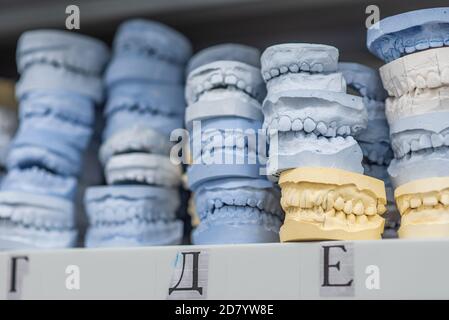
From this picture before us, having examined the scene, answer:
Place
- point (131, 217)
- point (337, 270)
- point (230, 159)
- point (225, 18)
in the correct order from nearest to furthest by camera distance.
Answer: point (337, 270)
point (230, 159)
point (131, 217)
point (225, 18)

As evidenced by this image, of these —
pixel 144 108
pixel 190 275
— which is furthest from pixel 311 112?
pixel 144 108

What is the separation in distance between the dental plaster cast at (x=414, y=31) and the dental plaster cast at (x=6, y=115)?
2.19 ft

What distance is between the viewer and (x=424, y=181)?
3.27 feet

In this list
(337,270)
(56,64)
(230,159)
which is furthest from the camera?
(56,64)

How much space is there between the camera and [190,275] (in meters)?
1.06

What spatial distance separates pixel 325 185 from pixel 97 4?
0.68 metres

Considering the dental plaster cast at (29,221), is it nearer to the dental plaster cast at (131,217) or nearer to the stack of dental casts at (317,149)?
the dental plaster cast at (131,217)

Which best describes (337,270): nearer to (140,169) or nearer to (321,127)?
(321,127)

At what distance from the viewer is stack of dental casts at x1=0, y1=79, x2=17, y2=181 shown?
1413 millimetres

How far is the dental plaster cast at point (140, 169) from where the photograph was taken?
1.26 metres

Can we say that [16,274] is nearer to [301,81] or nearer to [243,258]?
[243,258]

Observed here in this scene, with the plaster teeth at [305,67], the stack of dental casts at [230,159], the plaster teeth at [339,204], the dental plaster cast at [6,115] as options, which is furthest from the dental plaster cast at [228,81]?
the dental plaster cast at [6,115]

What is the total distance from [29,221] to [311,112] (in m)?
0.47
